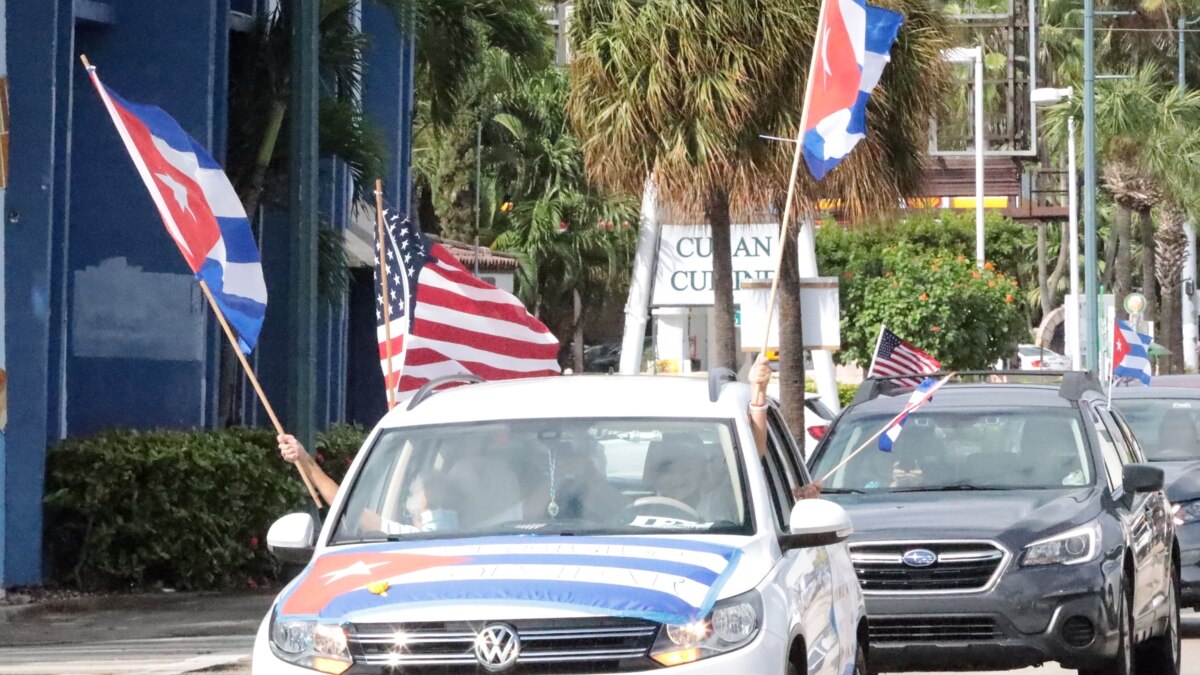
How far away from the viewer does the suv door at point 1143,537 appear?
426 inches

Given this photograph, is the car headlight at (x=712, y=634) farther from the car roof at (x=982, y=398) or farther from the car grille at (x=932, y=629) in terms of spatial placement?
the car roof at (x=982, y=398)

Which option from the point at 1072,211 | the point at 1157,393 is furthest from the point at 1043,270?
the point at 1157,393

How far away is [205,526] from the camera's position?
16.0 metres

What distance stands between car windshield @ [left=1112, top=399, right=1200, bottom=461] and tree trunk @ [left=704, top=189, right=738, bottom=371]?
22.5 ft

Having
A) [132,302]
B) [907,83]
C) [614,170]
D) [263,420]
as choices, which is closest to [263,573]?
[132,302]

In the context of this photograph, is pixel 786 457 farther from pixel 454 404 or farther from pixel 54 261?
pixel 54 261

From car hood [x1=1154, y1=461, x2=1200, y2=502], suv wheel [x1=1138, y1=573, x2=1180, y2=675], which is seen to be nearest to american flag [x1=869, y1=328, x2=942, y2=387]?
car hood [x1=1154, y1=461, x2=1200, y2=502]

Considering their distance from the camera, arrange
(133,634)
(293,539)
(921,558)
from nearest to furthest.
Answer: (293,539) < (921,558) < (133,634)

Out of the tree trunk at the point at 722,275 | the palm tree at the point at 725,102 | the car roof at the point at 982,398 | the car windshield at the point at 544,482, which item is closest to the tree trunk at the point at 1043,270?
the tree trunk at the point at 722,275

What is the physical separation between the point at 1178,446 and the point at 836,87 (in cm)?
583

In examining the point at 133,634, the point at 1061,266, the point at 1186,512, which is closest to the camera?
the point at 133,634

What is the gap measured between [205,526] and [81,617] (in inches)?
74.9

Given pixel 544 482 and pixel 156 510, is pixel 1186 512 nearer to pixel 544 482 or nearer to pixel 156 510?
pixel 156 510

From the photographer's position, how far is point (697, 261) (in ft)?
94.1
